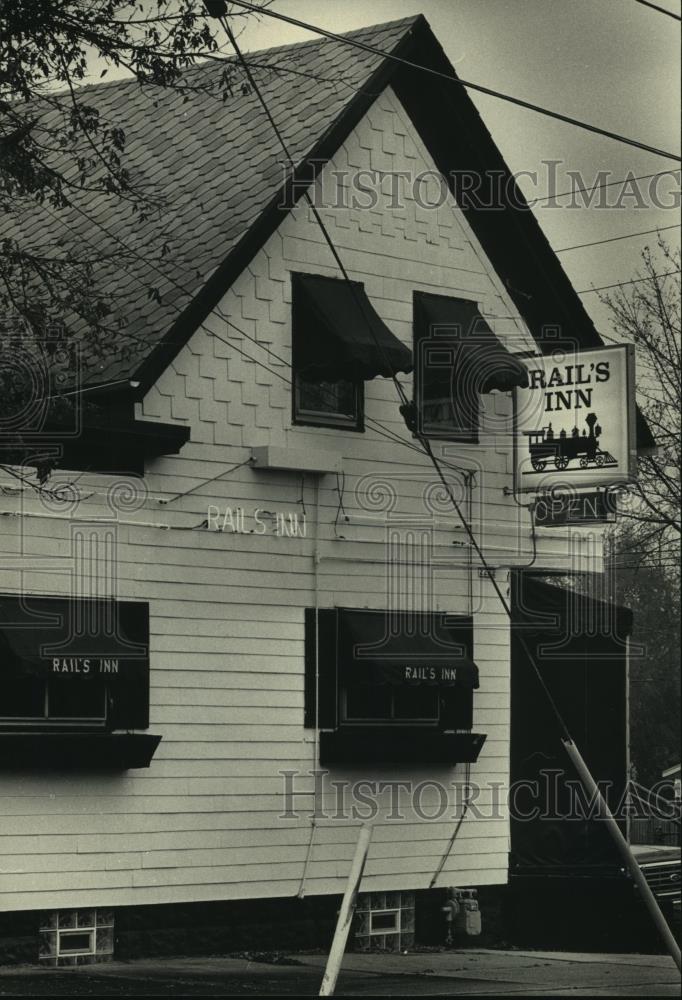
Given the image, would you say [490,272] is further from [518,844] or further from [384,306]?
[518,844]

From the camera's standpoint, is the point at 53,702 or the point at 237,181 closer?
the point at 53,702

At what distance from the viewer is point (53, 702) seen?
52.2ft

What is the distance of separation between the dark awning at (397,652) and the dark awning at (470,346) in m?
2.70

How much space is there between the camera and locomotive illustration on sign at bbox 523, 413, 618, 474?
19156 mm

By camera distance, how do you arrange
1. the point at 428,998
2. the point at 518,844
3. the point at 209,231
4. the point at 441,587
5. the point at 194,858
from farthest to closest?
1. the point at 518,844
2. the point at 441,587
3. the point at 209,231
4. the point at 194,858
5. the point at 428,998

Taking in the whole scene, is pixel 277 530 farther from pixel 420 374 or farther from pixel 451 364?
pixel 451 364

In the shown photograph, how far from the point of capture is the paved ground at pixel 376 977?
47.2 ft

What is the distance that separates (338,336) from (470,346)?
7.34 ft

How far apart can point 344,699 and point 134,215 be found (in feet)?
18.4

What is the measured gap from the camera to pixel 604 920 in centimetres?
2073

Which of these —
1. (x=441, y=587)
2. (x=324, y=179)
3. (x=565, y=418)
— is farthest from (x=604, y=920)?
(x=324, y=179)

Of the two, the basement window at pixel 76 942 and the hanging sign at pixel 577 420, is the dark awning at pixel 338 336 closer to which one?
the hanging sign at pixel 577 420

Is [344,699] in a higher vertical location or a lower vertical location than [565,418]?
lower

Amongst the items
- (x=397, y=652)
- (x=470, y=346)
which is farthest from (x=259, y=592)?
(x=470, y=346)
